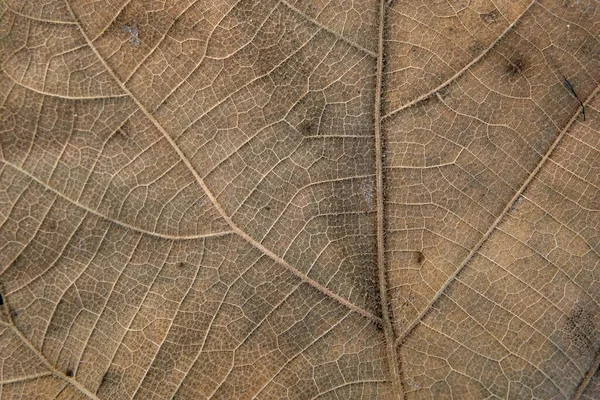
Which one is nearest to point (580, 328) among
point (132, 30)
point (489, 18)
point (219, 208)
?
point (489, 18)

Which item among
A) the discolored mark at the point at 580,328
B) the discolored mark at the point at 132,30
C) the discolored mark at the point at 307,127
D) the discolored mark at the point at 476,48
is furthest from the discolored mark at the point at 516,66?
the discolored mark at the point at 132,30

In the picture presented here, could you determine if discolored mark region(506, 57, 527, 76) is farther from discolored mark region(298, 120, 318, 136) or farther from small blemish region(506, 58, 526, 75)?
discolored mark region(298, 120, 318, 136)

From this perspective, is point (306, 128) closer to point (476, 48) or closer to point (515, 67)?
point (476, 48)

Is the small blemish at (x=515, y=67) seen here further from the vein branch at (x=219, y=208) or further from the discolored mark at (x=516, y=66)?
the vein branch at (x=219, y=208)

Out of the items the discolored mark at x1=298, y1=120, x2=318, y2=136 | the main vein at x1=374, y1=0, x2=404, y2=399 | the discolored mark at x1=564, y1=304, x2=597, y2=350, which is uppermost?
the discolored mark at x1=298, y1=120, x2=318, y2=136

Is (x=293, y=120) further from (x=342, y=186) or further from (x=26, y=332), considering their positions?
(x=26, y=332)

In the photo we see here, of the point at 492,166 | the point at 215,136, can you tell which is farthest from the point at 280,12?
the point at 492,166

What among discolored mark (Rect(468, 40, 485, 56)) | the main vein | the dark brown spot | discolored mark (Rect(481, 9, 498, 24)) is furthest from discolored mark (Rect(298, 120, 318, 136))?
discolored mark (Rect(481, 9, 498, 24))
